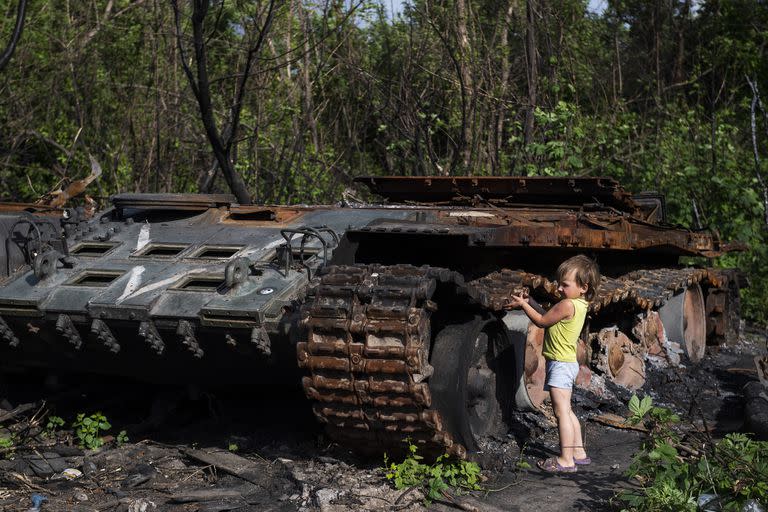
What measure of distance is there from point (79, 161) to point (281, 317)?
35.2 feet

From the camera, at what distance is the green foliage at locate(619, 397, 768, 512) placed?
15.6 feet

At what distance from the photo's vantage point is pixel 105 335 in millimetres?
6094

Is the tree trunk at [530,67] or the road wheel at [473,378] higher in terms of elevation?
the tree trunk at [530,67]

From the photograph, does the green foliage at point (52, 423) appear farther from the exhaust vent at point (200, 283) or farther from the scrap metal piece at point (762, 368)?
the scrap metal piece at point (762, 368)

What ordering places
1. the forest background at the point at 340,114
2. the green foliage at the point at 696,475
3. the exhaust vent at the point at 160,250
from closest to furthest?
the green foliage at the point at 696,475 < the exhaust vent at the point at 160,250 < the forest background at the point at 340,114

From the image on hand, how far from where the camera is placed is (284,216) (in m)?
7.31

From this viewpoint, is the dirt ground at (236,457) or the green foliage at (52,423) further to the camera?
the green foliage at (52,423)

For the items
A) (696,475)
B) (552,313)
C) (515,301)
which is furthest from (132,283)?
(696,475)

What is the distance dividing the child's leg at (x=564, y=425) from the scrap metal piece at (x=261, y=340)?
1.77 meters

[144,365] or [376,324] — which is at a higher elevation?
[376,324]

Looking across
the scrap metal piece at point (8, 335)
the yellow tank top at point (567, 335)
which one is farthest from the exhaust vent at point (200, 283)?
the yellow tank top at point (567, 335)

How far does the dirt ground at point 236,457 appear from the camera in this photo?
555cm

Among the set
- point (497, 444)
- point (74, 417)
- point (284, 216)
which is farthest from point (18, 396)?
point (497, 444)

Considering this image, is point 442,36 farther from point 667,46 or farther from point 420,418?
point 667,46
